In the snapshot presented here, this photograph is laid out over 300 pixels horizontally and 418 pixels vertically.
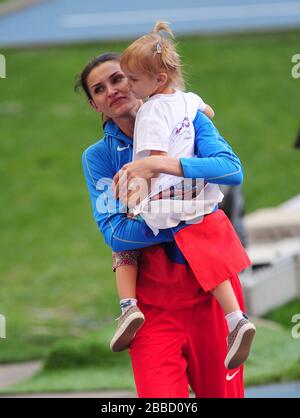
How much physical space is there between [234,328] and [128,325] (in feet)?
1.20

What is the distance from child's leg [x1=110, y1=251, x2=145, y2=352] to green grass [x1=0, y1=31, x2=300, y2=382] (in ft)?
18.6

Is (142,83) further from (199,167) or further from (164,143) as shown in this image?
(199,167)

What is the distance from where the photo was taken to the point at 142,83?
14.2 ft

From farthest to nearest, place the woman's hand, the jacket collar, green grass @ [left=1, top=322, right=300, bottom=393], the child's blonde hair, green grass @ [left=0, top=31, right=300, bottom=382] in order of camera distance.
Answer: green grass @ [left=0, top=31, right=300, bottom=382] → green grass @ [left=1, top=322, right=300, bottom=393] → the jacket collar → the child's blonde hair → the woman's hand

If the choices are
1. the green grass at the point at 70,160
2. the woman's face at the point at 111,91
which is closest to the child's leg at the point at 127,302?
the woman's face at the point at 111,91

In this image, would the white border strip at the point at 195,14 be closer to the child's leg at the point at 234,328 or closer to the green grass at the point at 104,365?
the green grass at the point at 104,365

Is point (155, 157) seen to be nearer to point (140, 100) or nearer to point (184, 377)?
point (140, 100)

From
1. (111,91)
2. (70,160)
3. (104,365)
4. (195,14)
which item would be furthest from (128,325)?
(195,14)

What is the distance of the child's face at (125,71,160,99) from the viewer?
14.2ft

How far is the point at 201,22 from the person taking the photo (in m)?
19.3

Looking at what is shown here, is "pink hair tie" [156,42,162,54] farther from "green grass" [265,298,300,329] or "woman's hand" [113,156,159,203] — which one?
"green grass" [265,298,300,329]

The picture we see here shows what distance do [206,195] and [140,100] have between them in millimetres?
420

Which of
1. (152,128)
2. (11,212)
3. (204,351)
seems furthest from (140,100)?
(11,212)

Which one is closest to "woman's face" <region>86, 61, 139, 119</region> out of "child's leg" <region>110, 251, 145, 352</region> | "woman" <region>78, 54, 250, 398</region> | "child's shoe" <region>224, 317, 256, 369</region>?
"woman" <region>78, 54, 250, 398</region>
